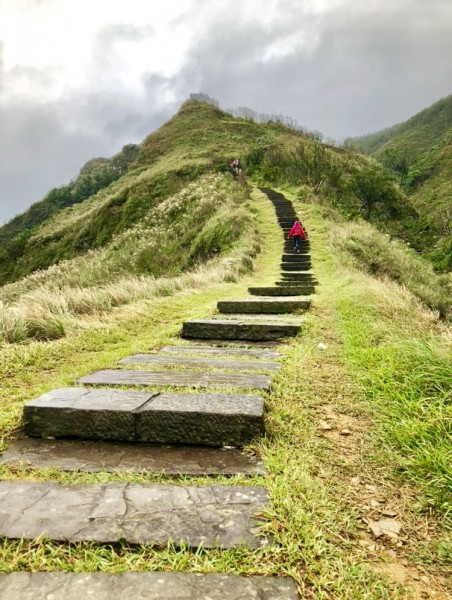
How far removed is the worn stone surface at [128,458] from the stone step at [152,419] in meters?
0.05

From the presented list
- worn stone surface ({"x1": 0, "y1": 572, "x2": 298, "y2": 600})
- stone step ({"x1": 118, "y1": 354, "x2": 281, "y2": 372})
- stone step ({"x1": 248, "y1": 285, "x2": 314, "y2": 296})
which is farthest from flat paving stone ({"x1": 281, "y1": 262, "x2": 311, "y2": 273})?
worn stone surface ({"x1": 0, "y1": 572, "x2": 298, "y2": 600})

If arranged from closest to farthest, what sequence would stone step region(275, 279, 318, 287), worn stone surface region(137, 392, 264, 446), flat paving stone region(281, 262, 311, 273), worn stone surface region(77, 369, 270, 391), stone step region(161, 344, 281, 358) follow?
worn stone surface region(137, 392, 264, 446)
worn stone surface region(77, 369, 270, 391)
stone step region(161, 344, 281, 358)
stone step region(275, 279, 318, 287)
flat paving stone region(281, 262, 311, 273)

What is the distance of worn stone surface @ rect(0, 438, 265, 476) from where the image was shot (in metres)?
2.04

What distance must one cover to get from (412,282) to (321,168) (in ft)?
69.3

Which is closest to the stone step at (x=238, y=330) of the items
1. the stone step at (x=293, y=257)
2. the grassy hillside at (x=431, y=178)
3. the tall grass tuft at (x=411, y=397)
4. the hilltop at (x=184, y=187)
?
the tall grass tuft at (x=411, y=397)

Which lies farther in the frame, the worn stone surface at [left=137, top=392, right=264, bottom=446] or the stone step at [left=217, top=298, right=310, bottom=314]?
the stone step at [left=217, top=298, right=310, bottom=314]

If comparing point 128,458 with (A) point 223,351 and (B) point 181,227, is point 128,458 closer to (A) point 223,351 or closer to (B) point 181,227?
(A) point 223,351

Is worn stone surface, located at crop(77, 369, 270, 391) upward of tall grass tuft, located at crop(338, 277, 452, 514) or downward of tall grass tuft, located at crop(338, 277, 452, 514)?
upward

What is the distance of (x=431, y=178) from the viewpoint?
171 ft

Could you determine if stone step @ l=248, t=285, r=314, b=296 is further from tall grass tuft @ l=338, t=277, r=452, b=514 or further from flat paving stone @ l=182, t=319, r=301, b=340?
tall grass tuft @ l=338, t=277, r=452, b=514

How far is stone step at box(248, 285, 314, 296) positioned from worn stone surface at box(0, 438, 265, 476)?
6.05m

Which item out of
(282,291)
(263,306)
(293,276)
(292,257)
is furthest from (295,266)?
(263,306)

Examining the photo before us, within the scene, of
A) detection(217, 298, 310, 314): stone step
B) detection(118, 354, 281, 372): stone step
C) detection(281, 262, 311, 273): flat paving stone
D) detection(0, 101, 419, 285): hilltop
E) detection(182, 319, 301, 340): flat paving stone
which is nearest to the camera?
detection(118, 354, 281, 372): stone step

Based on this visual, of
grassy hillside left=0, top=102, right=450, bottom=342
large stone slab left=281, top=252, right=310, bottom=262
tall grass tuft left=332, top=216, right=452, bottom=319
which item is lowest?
tall grass tuft left=332, top=216, right=452, bottom=319
